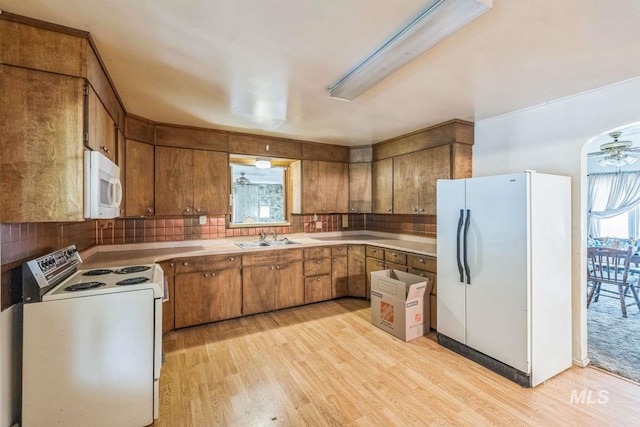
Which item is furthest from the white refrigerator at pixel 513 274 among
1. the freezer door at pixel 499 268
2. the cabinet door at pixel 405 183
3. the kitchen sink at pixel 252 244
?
the kitchen sink at pixel 252 244

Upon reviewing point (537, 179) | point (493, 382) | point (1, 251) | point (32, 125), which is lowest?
point (493, 382)

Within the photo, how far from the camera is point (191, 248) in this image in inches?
140

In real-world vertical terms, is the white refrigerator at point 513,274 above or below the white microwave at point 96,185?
below

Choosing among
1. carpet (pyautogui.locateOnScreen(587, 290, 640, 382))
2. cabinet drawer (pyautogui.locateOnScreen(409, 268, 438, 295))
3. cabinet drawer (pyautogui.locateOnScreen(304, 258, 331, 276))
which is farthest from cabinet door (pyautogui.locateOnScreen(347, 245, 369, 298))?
carpet (pyautogui.locateOnScreen(587, 290, 640, 382))

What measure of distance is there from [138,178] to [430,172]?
341 cm

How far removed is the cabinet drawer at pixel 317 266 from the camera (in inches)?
155

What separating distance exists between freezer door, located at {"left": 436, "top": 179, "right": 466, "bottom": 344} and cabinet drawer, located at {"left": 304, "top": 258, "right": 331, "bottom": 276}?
159cm

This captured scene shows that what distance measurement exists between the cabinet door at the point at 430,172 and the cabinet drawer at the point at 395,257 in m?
→ 0.61

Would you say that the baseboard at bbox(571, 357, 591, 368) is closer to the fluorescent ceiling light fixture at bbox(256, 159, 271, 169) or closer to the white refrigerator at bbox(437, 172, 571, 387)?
the white refrigerator at bbox(437, 172, 571, 387)

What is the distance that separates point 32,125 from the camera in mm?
1539

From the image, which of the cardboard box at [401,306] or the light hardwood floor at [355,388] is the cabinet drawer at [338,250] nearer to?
the cardboard box at [401,306]

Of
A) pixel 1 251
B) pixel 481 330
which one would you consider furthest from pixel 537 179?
pixel 1 251

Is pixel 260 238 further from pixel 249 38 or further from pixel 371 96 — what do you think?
pixel 249 38

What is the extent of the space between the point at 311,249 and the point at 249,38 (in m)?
2.75
